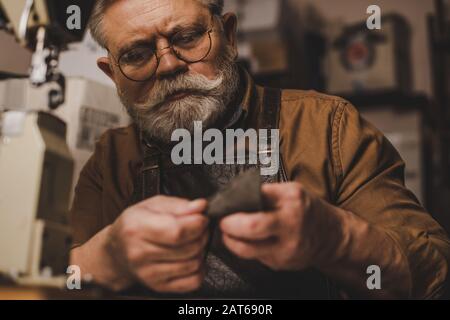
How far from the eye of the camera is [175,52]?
0.84 meters

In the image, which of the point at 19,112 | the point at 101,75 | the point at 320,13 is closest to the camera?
the point at 19,112

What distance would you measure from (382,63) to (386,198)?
3.73 feet

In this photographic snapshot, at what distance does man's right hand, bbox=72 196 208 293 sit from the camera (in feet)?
1.74

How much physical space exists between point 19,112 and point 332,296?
510mm

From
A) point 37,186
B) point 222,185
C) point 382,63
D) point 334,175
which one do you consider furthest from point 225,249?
point 382,63

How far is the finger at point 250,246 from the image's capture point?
Result: 0.54m

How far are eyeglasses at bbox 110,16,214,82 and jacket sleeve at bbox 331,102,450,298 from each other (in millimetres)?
258

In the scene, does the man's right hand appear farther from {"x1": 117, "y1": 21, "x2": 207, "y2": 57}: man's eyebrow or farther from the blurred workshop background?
the blurred workshop background

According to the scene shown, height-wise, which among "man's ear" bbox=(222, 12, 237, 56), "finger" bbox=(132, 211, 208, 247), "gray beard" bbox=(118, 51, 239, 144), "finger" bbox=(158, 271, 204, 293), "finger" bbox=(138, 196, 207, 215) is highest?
"man's ear" bbox=(222, 12, 237, 56)

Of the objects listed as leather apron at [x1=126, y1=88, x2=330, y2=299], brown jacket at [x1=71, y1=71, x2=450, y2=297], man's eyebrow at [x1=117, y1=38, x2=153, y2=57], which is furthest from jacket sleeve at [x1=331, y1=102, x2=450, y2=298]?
man's eyebrow at [x1=117, y1=38, x2=153, y2=57]

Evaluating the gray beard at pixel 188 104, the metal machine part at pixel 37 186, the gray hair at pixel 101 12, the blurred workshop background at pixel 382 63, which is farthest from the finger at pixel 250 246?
the blurred workshop background at pixel 382 63

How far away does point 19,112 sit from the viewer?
579 millimetres

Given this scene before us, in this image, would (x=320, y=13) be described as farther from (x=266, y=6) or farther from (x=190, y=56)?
(x=190, y=56)
